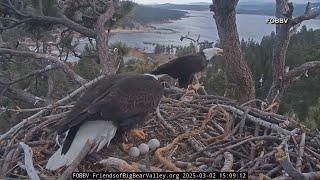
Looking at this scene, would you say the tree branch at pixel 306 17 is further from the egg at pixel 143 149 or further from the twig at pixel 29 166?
the twig at pixel 29 166

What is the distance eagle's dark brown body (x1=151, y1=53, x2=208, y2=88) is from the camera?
391 cm

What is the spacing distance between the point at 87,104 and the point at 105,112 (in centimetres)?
13

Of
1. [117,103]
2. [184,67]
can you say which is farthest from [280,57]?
[117,103]

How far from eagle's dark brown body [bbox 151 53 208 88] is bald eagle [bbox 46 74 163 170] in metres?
0.89

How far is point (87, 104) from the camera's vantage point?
269 cm

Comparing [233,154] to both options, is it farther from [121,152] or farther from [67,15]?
[67,15]

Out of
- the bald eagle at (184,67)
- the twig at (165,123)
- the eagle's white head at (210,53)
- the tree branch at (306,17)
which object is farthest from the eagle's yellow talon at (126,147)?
the tree branch at (306,17)

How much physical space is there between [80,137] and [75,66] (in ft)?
17.3

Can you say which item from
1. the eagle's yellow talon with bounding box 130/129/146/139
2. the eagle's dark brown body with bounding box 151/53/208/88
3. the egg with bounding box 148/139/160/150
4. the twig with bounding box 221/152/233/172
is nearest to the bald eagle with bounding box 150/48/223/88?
the eagle's dark brown body with bounding box 151/53/208/88

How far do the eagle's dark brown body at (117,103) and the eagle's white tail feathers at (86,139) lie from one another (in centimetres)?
3

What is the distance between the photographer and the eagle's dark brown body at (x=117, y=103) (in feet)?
8.54

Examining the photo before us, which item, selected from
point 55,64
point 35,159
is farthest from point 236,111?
point 55,64

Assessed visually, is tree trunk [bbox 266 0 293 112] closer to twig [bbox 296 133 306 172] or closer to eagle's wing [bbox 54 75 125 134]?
twig [bbox 296 133 306 172]

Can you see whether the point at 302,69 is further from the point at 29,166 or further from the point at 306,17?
the point at 29,166
